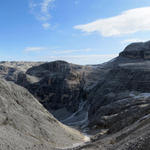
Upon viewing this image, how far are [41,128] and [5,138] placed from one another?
314 inches

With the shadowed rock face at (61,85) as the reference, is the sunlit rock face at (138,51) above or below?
above

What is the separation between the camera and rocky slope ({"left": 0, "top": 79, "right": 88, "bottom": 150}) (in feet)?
66.5

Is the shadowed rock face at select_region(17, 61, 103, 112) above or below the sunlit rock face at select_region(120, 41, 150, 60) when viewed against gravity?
below

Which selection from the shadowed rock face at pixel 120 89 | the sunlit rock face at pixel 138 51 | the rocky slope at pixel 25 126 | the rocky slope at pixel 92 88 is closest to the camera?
the rocky slope at pixel 25 126

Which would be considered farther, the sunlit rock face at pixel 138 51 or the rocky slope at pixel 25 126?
the sunlit rock face at pixel 138 51

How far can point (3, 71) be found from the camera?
173625 mm

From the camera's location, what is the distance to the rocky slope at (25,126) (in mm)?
20275

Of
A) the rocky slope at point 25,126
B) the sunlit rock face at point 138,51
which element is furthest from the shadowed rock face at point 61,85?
the rocky slope at point 25,126

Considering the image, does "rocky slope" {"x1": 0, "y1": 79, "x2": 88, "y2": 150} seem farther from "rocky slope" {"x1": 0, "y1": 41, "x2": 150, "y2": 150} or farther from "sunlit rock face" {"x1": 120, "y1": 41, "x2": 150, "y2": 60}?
"sunlit rock face" {"x1": 120, "y1": 41, "x2": 150, "y2": 60}

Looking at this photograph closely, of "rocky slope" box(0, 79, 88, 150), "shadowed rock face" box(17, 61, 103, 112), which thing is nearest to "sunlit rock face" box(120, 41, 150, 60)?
"shadowed rock face" box(17, 61, 103, 112)

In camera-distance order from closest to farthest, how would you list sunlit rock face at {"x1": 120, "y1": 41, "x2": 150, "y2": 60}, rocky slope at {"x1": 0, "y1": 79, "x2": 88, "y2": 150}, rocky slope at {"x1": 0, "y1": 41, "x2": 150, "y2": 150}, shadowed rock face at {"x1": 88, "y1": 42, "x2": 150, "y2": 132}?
rocky slope at {"x1": 0, "y1": 79, "x2": 88, "y2": 150}, shadowed rock face at {"x1": 88, "y1": 42, "x2": 150, "y2": 132}, rocky slope at {"x1": 0, "y1": 41, "x2": 150, "y2": 150}, sunlit rock face at {"x1": 120, "y1": 41, "x2": 150, "y2": 60}

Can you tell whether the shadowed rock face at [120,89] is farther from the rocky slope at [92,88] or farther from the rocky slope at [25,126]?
the rocky slope at [25,126]

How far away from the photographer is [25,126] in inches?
978

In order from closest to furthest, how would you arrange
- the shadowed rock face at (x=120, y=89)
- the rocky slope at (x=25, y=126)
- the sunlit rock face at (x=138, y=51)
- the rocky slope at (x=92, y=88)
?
the rocky slope at (x=25, y=126), the shadowed rock face at (x=120, y=89), the rocky slope at (x=92, y=88), the sunlit rock face at (x=138, y=51)
